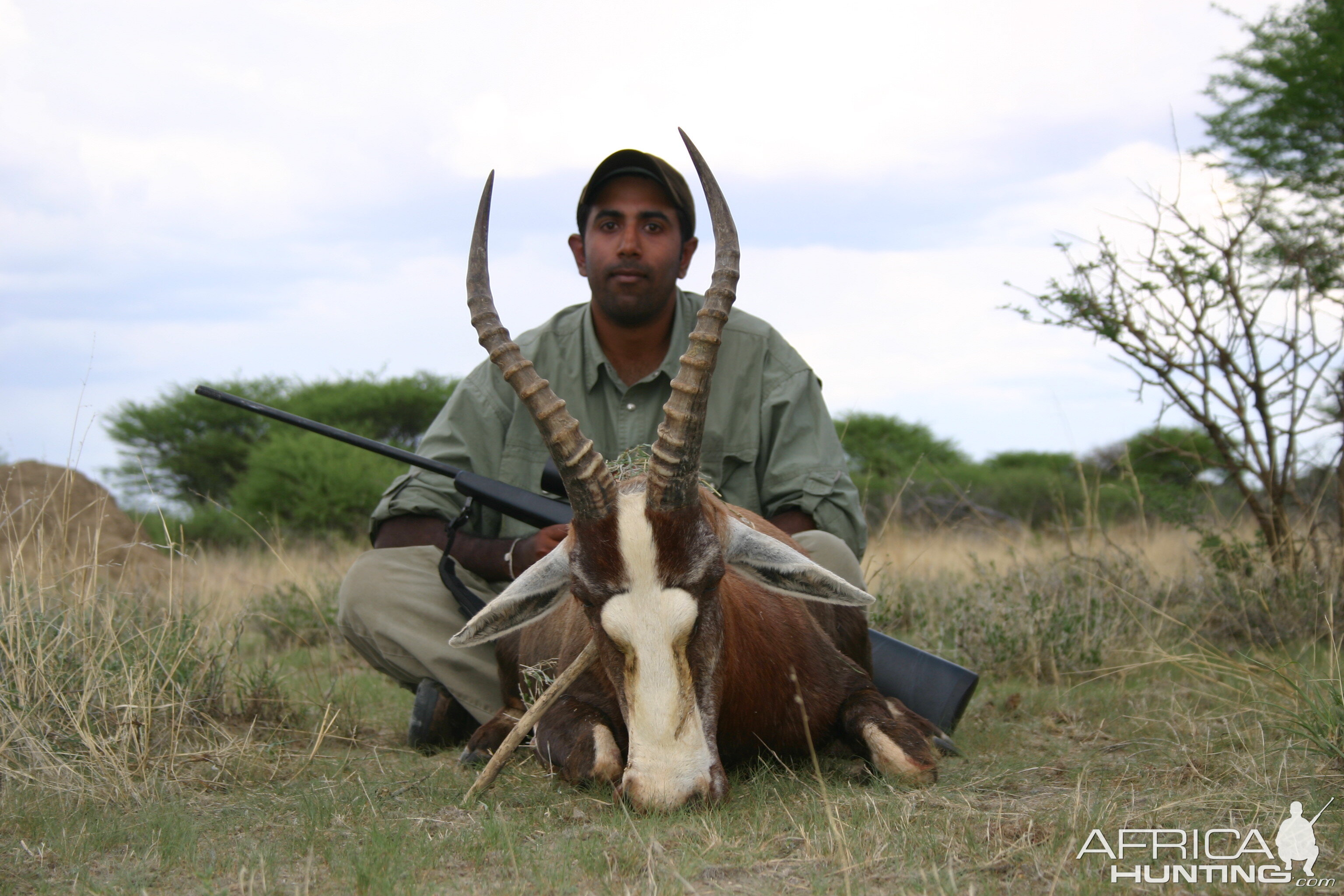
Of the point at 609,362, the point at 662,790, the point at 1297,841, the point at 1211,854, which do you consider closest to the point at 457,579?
the point at 609,362

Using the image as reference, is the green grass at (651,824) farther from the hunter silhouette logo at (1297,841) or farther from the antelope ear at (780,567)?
the antelope ear at (780,567)

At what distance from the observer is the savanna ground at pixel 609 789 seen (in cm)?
264

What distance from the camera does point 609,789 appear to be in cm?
336

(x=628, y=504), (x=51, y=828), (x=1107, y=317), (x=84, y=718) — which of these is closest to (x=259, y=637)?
(x=84, y=718)

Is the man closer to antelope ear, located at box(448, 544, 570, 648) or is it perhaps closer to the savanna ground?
the savanna ground

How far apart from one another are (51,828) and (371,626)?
192 cm

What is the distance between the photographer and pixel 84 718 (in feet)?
13.0

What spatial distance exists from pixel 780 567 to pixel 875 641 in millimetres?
1224

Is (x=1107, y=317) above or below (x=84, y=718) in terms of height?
above

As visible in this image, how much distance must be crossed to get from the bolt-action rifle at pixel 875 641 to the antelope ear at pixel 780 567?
85 centimetres

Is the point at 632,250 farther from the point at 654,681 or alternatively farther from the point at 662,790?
the point at 662,790

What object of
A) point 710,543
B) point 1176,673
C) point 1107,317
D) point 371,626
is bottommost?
point 1176,673

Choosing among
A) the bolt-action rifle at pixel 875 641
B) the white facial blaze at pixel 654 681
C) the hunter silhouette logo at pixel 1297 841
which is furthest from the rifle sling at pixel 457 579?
the hunter silhouette logo at pixel 1297 841

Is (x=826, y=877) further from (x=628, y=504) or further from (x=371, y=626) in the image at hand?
(x=371, y=626)
